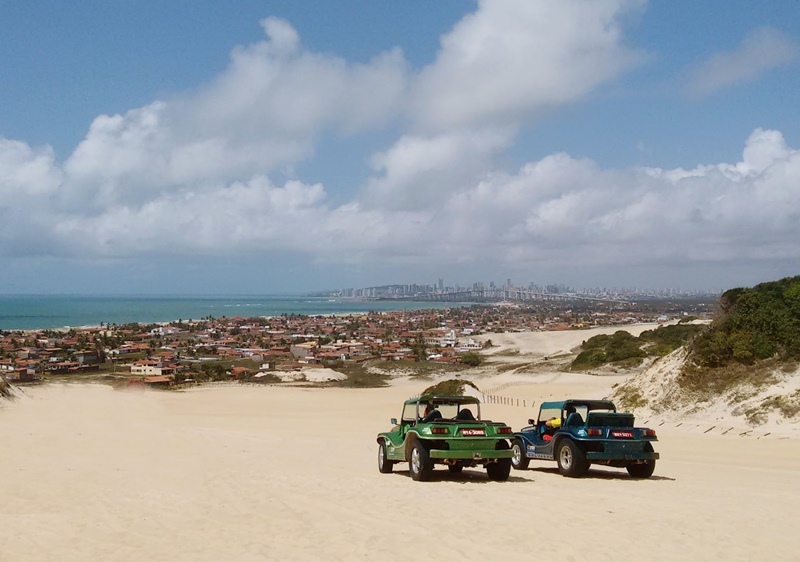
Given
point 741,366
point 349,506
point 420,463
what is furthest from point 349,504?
point 741,366

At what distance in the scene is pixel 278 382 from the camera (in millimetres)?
73375

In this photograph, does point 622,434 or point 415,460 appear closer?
point 415,460

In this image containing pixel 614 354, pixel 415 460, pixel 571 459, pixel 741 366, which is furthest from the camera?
pixel 614 354

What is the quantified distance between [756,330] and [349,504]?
87.3ft

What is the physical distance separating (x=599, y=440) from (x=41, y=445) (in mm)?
15142

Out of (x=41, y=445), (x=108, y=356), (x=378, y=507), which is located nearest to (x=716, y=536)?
(x=378, y=507)

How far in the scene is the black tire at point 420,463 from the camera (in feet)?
46.4

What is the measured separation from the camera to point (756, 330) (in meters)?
32.5

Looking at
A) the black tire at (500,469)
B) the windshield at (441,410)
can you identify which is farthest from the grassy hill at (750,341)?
the black tire at (500,469)

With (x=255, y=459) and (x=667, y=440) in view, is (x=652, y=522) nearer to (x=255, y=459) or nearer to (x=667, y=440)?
(x=255, y=459)

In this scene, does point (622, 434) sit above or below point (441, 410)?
below

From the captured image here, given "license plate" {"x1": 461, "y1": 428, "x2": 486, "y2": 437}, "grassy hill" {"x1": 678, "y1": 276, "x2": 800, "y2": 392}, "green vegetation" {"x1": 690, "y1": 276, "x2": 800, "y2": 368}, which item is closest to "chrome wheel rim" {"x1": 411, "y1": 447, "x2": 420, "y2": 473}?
"license plate" {"x1": 461, "y1": 428, "x2": 486, "y2": 437}

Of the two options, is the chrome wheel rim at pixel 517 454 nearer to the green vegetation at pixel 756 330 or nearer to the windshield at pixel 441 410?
the windshield at pixel 441 410

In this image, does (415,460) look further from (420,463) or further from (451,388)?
(451,388)
